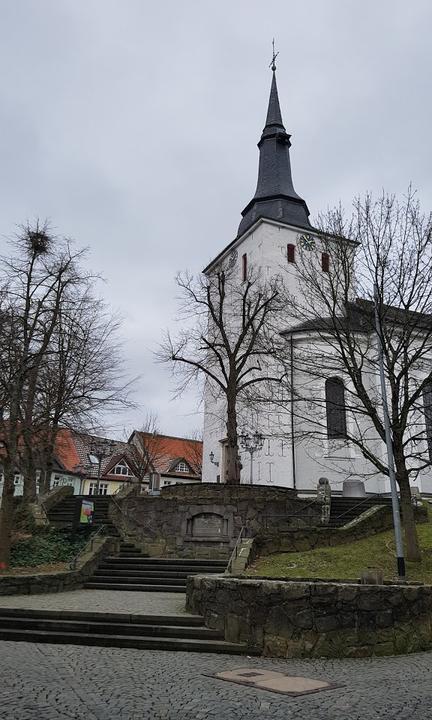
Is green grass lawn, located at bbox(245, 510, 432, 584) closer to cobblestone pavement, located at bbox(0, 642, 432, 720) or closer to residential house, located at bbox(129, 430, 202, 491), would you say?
cobblestone pavement, located at bbox(0, 642, 432, 720)

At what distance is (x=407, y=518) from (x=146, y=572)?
713 cm

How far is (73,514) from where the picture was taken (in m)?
18.9

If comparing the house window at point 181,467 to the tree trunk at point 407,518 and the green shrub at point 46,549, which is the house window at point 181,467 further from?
the tree trunk at point 407,518

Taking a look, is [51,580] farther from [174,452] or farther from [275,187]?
[174,452]

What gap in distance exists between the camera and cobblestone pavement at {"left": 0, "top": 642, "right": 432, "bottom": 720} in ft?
16.3

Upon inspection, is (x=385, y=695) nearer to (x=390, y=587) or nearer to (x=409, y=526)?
(x=390, y=587)

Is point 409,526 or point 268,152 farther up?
point 268,152

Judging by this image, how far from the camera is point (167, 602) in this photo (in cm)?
1108

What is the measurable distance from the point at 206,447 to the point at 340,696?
2913 centimetres

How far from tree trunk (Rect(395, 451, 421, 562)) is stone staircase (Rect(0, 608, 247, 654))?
311 inches

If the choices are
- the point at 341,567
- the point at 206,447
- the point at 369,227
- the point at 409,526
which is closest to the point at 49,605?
the point at 341,567

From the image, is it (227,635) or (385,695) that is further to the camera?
(227,635)

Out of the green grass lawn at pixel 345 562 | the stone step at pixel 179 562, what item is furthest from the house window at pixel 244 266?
the stone step at pixel 179 562

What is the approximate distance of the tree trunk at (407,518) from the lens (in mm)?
14516
